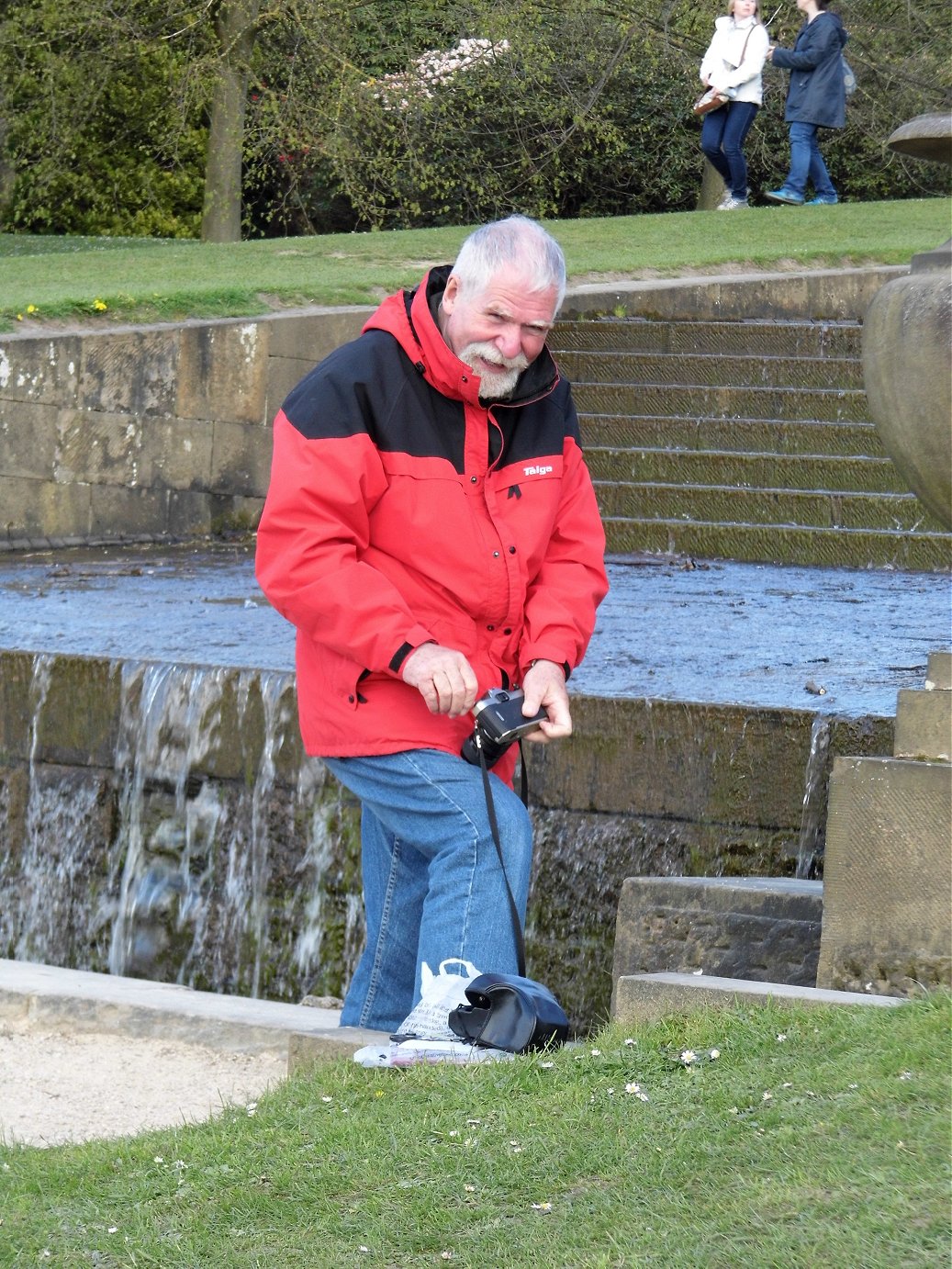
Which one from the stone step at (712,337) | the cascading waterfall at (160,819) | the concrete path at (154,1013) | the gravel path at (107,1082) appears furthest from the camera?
the stone step at (712,337)

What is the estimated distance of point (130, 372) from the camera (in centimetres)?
1062

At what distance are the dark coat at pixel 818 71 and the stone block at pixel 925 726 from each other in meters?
14.4

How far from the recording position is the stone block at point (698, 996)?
3.59 m

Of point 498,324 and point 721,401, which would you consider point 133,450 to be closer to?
point 721,401

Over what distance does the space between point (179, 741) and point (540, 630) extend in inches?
117

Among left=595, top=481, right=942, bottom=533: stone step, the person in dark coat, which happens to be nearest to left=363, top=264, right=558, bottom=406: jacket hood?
left=595, top=481, right=942, bottom=533: stone step

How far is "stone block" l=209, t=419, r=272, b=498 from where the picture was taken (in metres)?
11.2

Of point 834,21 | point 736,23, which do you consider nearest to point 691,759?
point 736,23

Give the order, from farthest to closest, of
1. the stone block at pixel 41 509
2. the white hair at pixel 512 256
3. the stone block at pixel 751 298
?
the stone block at pixel 751 298 < the stone block at pixel 41 509 < the white hair at pixel 512 256

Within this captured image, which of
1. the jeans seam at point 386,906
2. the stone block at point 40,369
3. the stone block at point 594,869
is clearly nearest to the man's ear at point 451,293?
the jeans seam at point 386,906

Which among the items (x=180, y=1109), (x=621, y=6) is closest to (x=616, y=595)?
(x=180, y=1109)

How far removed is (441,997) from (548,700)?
0.63 metres

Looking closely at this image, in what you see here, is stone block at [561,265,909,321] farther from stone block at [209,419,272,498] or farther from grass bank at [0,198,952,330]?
stone block at [209,419,272,498]

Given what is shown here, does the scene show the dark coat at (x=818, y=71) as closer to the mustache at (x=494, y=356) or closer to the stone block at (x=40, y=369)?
the stone block at (x=40, y=369)
